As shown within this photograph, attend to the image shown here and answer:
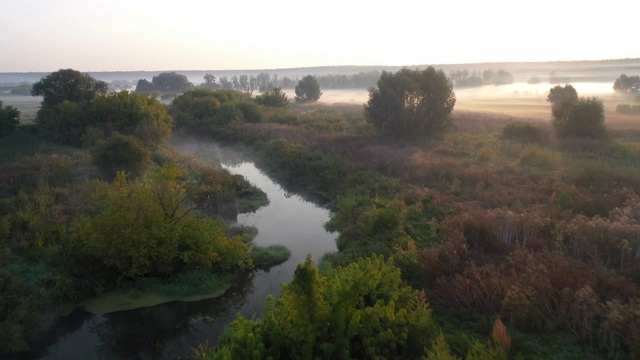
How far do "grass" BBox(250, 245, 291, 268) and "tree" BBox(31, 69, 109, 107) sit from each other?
1143 inches

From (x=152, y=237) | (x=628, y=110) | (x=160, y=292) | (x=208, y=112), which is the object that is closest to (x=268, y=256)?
(x=160, y=292)

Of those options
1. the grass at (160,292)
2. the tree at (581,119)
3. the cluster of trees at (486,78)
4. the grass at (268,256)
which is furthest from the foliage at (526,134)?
the cluster of trees at (486,78)

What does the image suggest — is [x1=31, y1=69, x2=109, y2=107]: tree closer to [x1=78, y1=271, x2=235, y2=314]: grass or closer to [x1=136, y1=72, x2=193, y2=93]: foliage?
[x1=78, y1=271, x2=235, y2=314]: grass

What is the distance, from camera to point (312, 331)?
6.76 m

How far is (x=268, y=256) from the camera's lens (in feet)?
45.5

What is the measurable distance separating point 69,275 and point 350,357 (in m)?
8.22

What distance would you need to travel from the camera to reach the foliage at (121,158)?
68.6 ft

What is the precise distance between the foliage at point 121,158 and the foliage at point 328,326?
15.9 meters

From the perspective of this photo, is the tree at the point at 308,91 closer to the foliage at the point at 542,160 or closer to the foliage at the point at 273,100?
the foliage at the point at 273,100

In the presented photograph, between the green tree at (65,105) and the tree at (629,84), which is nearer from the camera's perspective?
the green tree at (65,105)

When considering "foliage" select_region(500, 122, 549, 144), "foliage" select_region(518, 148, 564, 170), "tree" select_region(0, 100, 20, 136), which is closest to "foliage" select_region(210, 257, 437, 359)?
"foliage" select_region(518, 148, 564, 170)

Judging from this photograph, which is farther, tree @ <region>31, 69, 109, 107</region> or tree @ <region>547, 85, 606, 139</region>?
tree @ <region>31, 69, 109, 107</region>

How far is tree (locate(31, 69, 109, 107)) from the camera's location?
119ft

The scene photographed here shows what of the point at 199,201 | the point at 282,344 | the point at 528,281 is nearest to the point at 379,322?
the point at 282,344
